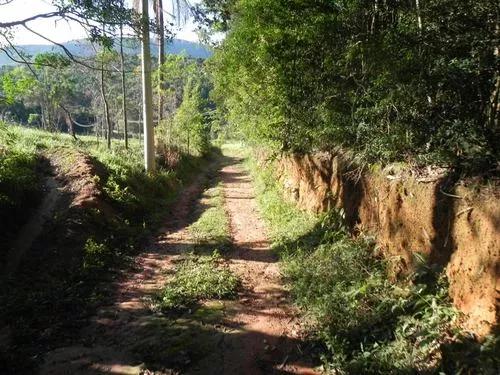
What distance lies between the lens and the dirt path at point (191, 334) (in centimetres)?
450

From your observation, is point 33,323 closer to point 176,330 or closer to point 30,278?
point 30,278

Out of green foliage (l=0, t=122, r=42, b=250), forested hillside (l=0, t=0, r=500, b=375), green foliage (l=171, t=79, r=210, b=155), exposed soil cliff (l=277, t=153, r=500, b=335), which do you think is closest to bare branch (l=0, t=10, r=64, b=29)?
forested hillside (l=0, t=0, r=500, b=375)

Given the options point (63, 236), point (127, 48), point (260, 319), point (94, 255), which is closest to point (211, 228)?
point (94, 255)

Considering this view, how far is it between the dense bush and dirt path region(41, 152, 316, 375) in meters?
2.79

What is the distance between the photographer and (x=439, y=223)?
447cm

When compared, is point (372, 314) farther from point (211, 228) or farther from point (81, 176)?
point (81, 176)

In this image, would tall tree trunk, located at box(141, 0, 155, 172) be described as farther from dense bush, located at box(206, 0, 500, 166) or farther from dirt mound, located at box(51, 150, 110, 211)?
dense bush, located at box(206, 0, 500, 166)

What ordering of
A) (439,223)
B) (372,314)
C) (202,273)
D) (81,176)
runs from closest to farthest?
(439,223) < (372,314) < (202,273) < (81,176)

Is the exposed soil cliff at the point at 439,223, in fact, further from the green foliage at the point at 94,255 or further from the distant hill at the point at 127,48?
the distant hill at the point at 127,48

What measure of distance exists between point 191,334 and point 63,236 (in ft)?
12.6

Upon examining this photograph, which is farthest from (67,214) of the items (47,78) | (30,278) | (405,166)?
(47,78)

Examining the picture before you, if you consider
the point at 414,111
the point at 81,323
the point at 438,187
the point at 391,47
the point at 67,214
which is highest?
the point at 391,47

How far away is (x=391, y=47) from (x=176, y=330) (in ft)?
15.7

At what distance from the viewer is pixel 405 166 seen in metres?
5.30
